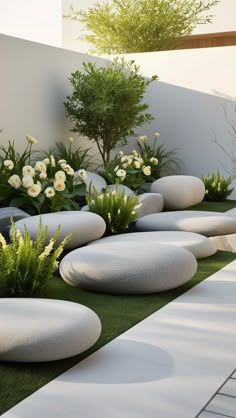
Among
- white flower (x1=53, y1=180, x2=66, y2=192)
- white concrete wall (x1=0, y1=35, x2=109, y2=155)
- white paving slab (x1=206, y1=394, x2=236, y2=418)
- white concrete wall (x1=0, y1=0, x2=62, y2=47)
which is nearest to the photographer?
white paving slab (x1=206, y1=394, x2=236, y2=418)

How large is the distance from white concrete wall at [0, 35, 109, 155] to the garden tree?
3.89 meters

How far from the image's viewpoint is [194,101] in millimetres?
8859

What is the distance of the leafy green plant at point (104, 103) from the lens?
7207 millimetres

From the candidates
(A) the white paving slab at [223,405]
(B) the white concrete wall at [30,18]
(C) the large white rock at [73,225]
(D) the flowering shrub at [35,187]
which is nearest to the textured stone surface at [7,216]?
(C) the large white rock at [73,225]

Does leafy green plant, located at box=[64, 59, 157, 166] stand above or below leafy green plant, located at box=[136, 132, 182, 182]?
above

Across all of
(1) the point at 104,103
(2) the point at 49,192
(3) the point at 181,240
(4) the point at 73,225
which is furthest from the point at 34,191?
(1) the point at 104,103

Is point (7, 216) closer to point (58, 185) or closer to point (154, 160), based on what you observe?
point (58, 185)

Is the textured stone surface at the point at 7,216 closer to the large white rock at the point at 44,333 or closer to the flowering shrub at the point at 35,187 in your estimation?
the flowering shrub at the point at 35,187

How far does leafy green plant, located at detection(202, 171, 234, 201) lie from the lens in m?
8.16

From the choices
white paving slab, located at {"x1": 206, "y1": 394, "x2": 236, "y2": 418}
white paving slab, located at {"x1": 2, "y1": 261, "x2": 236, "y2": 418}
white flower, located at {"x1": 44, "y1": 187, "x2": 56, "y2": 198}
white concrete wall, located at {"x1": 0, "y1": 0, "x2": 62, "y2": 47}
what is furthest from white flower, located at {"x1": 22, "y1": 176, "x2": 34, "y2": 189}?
white concrete wall, located at {"x1": 0, "y1": 0, "x2": 62, "y2": 47}

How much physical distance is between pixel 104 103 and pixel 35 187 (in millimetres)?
2129

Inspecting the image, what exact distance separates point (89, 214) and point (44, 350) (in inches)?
95.7

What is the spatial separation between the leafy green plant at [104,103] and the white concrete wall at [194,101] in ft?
4.72

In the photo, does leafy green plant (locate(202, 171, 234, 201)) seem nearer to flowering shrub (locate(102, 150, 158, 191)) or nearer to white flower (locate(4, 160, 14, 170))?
flowering shrub (locate(102, 150, 158, 191))
